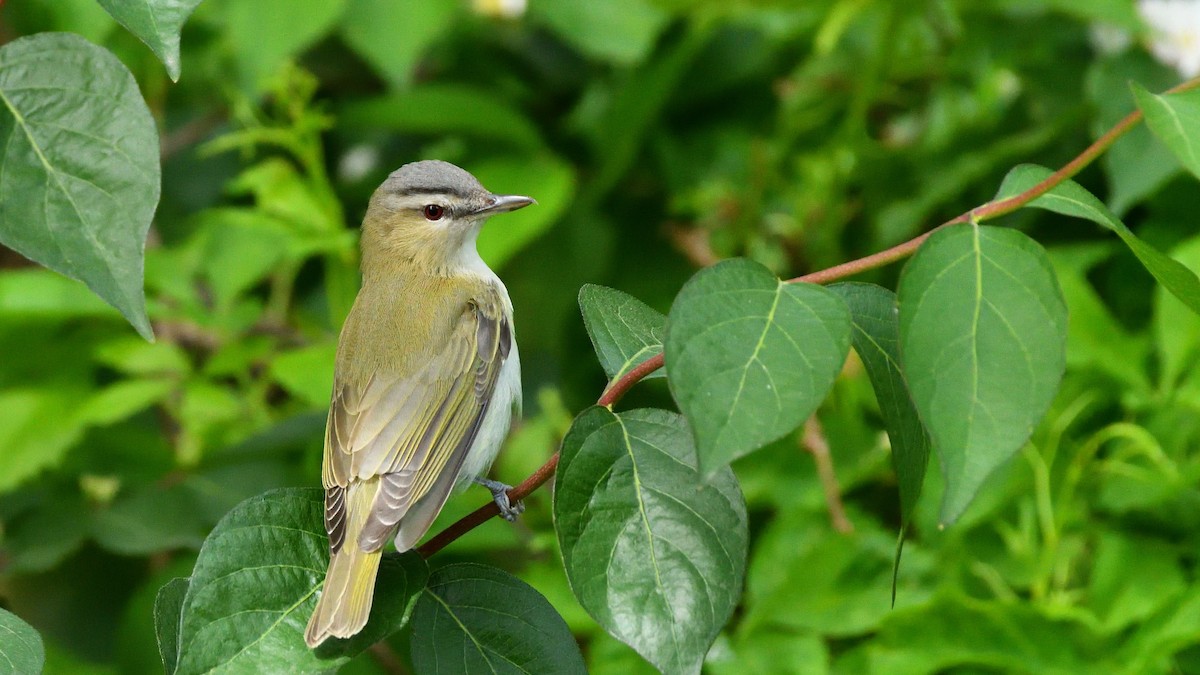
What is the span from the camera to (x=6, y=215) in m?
1.20

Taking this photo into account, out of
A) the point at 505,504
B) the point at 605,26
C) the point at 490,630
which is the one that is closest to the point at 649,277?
the point at 605,26

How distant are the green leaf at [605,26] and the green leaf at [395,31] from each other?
1.01 feet

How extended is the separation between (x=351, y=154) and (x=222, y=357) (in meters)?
1.00

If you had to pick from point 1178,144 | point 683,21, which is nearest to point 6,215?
point 1178,144

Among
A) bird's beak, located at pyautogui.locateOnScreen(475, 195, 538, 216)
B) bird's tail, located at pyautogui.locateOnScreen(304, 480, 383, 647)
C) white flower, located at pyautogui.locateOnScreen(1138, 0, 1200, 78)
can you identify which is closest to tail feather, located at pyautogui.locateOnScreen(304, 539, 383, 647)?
bird's tail, located at pyautogui.locateOnScreen(304, 480, 383, 647)

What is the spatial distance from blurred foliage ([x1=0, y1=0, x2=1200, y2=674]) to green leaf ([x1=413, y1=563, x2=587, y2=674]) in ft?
3.01

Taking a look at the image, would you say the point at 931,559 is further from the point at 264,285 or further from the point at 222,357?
the point at 264,285

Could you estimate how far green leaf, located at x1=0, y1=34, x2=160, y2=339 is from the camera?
116 centimetres

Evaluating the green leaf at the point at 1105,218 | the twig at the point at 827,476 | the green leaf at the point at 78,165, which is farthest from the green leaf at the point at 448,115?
the green leaf at the point at 1105,218

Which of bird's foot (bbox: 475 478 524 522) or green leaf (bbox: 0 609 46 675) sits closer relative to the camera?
green leaf (bbox: 0 609 46 675)

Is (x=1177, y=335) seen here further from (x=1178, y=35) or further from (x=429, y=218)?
(x=429, y=218)

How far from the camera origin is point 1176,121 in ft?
3.70

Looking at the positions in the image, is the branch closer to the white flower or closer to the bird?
the bird

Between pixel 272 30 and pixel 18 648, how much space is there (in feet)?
5.47
